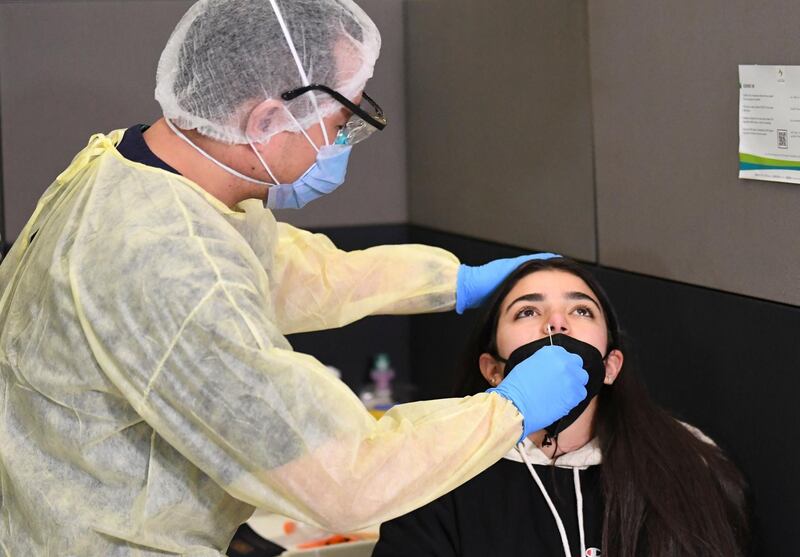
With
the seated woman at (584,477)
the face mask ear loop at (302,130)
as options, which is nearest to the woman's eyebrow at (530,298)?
the seated woman at (584,477)

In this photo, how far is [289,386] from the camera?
132 centimetres

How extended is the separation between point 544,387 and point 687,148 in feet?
2.17

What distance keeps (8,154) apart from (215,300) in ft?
5.89

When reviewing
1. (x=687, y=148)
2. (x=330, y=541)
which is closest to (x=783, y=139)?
(x=687, y=148)

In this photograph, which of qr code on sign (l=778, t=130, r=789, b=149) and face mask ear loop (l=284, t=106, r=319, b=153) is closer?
face mask ear loop (l=284, t=106, r=319, b=153)

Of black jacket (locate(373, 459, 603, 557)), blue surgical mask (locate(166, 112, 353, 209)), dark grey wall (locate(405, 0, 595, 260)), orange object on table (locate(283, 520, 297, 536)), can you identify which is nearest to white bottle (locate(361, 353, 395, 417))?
dark grey wall (locate(405, 0, 595, 260))

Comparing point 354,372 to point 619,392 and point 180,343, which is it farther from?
point 180,343

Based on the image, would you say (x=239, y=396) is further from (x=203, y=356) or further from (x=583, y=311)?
(x=583, y=311)

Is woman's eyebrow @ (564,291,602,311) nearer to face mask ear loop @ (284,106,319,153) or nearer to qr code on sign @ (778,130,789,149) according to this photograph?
qr code on sign @ (778,130,789,149)

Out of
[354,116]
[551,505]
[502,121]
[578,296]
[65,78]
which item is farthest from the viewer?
[65,78]

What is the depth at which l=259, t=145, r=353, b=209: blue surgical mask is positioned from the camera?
1.57m

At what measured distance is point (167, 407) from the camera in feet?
4.35

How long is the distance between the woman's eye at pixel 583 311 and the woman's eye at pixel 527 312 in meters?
0.07

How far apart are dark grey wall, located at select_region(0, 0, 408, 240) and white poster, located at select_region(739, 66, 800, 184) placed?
1.71 metres
